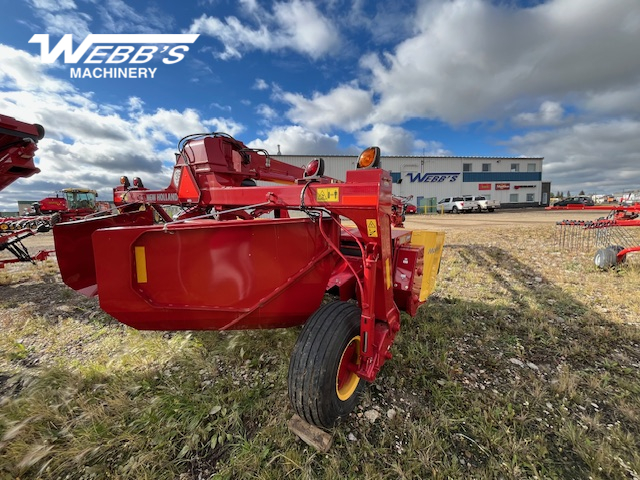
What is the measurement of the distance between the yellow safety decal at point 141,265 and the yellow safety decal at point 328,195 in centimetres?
126

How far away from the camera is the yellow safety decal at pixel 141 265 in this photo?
1.95 metres

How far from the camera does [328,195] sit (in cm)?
191

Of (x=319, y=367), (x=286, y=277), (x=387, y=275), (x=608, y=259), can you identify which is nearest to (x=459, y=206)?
(x=608, y=259)

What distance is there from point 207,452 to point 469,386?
2170 mm

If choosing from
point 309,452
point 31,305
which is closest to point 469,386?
point 309,452

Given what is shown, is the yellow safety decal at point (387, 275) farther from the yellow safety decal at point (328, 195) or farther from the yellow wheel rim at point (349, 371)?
the yellow safety decal at point (328, 195)

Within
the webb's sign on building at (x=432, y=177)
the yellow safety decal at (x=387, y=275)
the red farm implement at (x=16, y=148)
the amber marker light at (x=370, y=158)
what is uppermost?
the webb's sign on building at (x=432, y=177)

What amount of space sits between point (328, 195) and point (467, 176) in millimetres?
39488

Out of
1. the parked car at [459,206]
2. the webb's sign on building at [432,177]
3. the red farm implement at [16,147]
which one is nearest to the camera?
the red farm implement at [16,147]

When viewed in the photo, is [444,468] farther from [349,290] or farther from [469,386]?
[349,290]

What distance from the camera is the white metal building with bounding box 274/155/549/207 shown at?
34125 mm

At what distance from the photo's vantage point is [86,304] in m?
4.43

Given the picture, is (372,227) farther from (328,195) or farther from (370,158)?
(370,158)

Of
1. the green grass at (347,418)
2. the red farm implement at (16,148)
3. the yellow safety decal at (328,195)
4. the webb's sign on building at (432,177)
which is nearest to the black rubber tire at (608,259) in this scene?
the green grass at (347,418)
